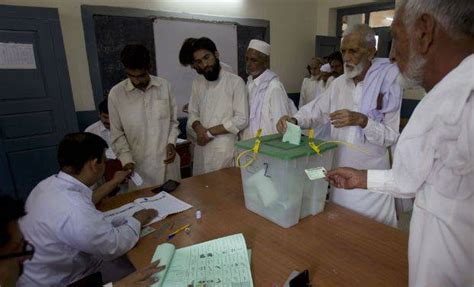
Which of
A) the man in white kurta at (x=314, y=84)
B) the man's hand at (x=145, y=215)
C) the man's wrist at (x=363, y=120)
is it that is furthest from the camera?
the man in white kurta at (x=314, y=84)

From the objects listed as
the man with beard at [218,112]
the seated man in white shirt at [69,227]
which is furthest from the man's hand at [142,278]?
the man with beard at [218,112]

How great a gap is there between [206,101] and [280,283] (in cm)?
169

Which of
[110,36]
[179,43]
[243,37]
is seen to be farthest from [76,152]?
[243,37]

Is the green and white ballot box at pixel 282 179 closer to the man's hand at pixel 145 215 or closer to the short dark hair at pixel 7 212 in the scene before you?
the man's hand at pixel 145 215

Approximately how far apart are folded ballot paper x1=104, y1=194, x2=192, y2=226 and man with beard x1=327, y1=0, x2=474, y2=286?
96 cm

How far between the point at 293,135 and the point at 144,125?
48.6 inches

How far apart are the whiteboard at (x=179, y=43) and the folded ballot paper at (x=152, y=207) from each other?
240 cm

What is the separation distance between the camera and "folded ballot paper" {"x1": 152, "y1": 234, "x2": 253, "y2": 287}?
35.4 inches

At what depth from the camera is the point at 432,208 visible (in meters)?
0.74

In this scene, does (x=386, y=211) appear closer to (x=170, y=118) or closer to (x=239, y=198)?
(x=239, y=198)

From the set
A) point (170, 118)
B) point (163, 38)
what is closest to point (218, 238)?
point (170, 118)

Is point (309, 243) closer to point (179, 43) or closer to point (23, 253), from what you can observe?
point (23, 253)

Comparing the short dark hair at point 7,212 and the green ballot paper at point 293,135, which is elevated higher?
the green ballot paper at point 293,135

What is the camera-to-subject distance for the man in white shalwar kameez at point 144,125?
2.05 m
